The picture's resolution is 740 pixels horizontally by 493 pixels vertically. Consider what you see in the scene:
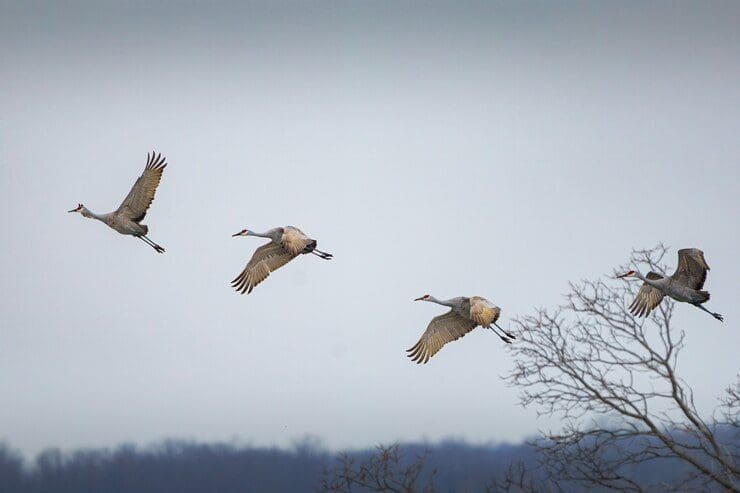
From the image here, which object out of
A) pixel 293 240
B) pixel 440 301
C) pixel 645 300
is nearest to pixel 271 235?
pixel 293 240

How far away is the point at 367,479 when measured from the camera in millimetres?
26969

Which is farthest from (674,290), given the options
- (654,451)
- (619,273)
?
(654,451)

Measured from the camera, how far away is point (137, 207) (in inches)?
1135

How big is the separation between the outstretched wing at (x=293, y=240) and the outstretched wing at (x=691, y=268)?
9.33m

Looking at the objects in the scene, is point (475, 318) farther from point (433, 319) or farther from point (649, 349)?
point (649, 349)

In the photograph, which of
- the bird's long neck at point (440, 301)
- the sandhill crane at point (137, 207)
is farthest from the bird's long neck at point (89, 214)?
the bird's long neck at point (440, 301)

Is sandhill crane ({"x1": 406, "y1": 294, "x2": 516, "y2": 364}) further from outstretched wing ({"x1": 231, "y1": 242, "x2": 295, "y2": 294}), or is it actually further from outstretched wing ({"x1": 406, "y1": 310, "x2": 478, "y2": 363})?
outstretched wing ({"x1": 231, "y1": 242, "x2": 295, "y2": 294})

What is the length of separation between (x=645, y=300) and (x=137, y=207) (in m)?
13.7

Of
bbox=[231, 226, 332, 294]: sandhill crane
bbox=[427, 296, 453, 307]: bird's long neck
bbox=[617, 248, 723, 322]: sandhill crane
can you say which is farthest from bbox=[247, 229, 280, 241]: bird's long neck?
bbox=[617, 248, 723, 322]: sandhill crane

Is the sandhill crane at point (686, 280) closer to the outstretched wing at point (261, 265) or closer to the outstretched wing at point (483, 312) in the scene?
the outstretched wing at point (483, 312)

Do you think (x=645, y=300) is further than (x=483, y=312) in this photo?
Yes

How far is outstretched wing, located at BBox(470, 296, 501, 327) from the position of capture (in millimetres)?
25250

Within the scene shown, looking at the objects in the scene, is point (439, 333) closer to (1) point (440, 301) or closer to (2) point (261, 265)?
(1) point (440, 301)

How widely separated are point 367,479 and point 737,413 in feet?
30.8
